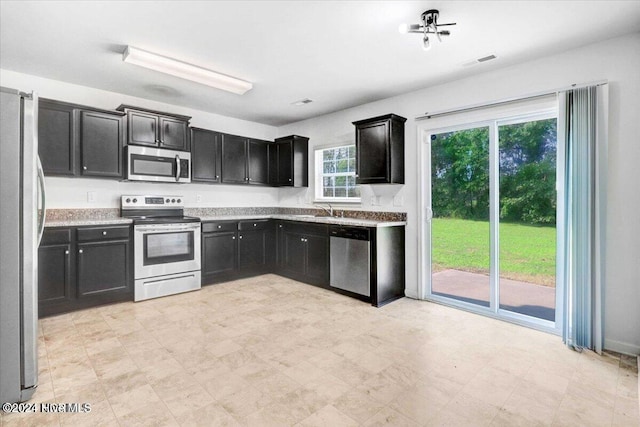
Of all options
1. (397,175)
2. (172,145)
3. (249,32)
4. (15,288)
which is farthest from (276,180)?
(15,288)

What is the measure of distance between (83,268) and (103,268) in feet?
0.62

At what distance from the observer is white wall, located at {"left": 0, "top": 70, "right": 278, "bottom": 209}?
12.1 feet

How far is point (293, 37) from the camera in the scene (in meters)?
2.73

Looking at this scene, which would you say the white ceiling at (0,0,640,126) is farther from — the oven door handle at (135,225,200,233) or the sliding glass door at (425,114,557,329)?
the oven door handle at (135,225,200,233)

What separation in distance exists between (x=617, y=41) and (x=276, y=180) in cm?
453

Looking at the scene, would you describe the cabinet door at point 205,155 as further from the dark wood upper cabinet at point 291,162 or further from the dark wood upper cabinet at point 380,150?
the dark wood upper cabinet at point 380,150

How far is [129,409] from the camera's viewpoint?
1865mm

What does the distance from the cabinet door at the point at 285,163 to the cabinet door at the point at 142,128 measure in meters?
2.03

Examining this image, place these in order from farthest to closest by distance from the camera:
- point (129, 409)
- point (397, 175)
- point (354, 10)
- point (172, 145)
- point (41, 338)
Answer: point (172, 145), point (397, 175), point (41, 338), point (354, 10), point (129, 409)

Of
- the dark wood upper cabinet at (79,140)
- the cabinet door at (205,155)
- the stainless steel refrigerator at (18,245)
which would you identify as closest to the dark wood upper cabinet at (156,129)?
the dark wood upper cabinet at (79,140)

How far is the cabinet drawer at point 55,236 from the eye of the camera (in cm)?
327

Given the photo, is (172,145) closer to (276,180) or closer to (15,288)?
(276,180)

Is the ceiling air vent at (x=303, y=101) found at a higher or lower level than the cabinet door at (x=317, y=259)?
higher

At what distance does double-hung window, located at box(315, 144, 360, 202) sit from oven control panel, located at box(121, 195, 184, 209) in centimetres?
221
